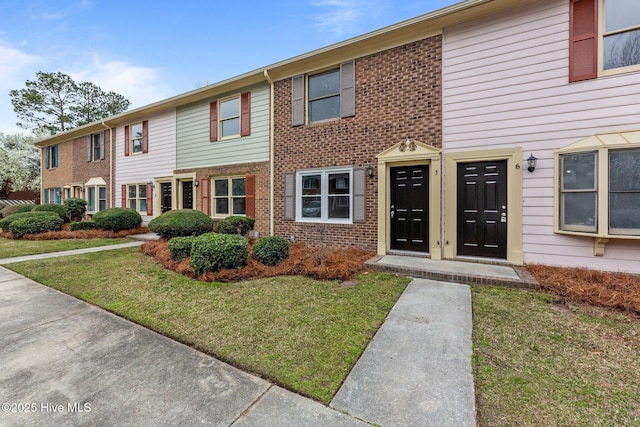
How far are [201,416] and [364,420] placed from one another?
3.64 feet

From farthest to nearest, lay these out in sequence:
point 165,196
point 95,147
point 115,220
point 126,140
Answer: point 95,147 → point 126,140 → point 165,196 → point 115,220

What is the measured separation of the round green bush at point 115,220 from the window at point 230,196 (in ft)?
Result: 13.5

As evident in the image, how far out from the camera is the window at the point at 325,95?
23.4 feet

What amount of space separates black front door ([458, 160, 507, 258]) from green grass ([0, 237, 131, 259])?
34.3ft

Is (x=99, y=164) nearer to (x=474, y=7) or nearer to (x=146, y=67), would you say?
(x=146, y=67)

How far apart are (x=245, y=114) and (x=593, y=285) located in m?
9.39

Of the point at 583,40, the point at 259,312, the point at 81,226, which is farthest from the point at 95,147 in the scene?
the point at 583,40

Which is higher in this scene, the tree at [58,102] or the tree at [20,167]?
the tree at [58,102]

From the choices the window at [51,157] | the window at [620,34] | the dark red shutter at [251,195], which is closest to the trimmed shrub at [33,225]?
the dark red shutter at [251,195]

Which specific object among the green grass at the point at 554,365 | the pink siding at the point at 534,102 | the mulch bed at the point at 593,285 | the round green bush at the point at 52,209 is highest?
the pink siding at the point at 534,102

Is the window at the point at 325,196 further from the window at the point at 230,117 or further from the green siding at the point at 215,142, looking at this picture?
the window at the point at 230,117

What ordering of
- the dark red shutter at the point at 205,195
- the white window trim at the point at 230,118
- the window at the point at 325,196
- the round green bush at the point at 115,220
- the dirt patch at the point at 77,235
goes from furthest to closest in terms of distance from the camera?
1. the round green bush at the point at 115,220
2. the dark red shutter at the point at 205,195
3. the dirt patch at the point at 77,235
4. the white window trim at the point at 230,118
5. the window at the point at 325,196

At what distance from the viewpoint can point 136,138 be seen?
12.2 metres

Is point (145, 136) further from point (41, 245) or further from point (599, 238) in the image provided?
point (599, 238)
